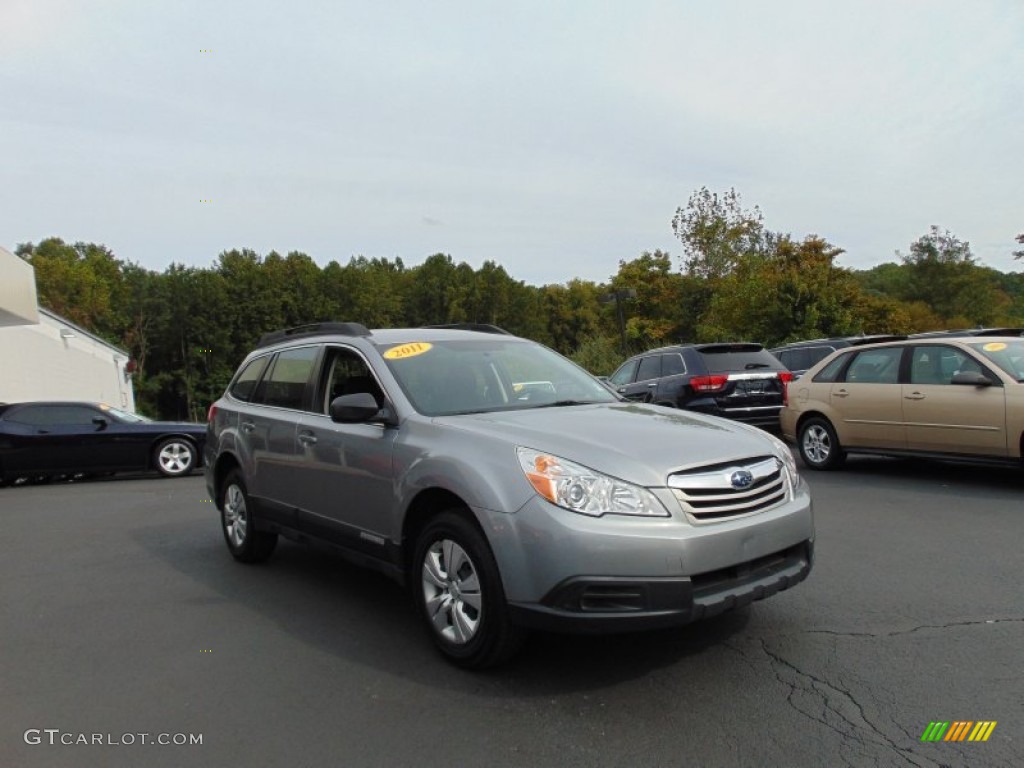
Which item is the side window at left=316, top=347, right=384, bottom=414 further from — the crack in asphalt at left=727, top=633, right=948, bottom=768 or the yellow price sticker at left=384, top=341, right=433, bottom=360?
the crack in asphalt at left=727, top=633, right=948, bottom=768

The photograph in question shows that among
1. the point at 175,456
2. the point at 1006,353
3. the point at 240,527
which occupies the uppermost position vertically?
the point at 1006,353

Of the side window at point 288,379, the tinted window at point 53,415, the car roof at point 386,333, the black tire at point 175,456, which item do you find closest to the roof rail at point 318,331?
the car roof at point 386,333

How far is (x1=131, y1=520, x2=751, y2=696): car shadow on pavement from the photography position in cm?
382

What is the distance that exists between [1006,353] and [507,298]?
A: 73.4 m

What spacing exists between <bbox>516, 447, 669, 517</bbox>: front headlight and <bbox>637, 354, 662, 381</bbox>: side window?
9.80 meters

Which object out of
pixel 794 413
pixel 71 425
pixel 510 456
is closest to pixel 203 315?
pixel 71 425

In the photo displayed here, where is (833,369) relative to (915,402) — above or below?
above

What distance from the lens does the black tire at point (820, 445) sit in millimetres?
9609

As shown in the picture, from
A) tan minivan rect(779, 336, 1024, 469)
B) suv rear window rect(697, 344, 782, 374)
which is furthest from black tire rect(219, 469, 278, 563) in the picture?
suv rear window rect(697, 344, 782, 374)

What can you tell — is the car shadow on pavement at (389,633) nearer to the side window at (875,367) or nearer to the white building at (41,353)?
the side window at (875,367)

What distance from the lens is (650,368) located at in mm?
13531

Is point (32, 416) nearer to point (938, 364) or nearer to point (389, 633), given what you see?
point (389, 633)

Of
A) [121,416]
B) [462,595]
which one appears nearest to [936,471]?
[462,595]

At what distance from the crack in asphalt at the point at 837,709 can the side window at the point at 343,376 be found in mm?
2731
